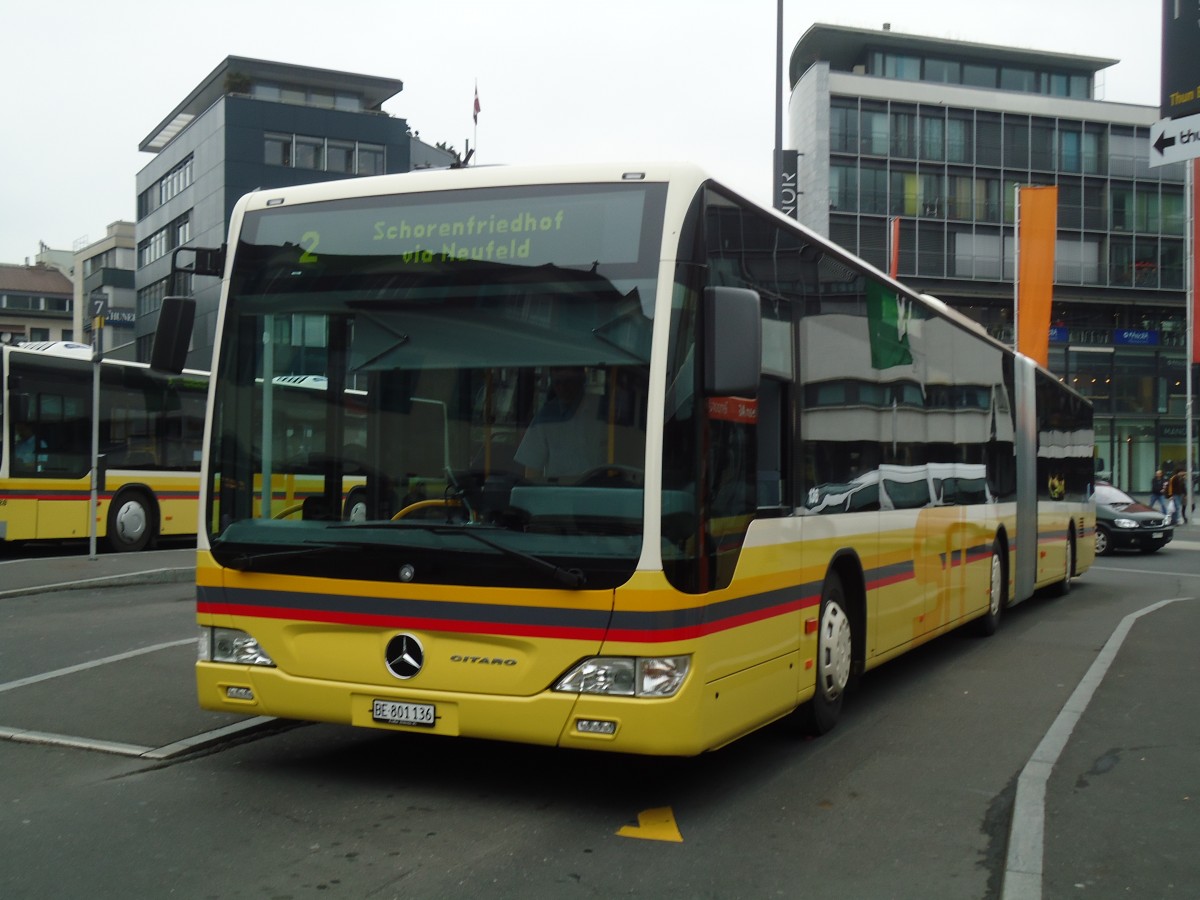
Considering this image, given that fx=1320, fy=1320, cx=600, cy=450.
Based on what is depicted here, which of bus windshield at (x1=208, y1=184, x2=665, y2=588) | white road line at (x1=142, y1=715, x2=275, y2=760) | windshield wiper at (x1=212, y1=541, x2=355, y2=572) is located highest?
bus windshield at (x1=208, y1=184, x2=665, y2=588)

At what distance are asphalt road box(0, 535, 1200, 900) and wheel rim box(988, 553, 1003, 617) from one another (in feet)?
10.3

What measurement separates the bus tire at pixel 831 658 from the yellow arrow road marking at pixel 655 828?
67.4 inches

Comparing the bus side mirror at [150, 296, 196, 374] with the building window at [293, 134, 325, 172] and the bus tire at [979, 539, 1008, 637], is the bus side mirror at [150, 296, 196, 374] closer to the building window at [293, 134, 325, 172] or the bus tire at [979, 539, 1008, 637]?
the bus tire at [979, 539, 1008, 637]

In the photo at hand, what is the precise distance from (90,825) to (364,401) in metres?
2.19

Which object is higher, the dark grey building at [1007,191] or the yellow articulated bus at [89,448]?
the dark grey building at [1007,191]

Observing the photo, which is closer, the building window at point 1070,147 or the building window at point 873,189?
the building window at point 873,189

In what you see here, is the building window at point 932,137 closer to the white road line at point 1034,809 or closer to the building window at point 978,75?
the building window at point 978,75

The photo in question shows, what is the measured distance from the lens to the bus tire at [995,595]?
1255cm

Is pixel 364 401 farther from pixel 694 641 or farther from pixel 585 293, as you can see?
pixel 694 641

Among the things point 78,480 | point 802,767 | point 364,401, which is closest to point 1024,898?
point 802,767

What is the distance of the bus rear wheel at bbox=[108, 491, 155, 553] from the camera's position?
20.5 metres

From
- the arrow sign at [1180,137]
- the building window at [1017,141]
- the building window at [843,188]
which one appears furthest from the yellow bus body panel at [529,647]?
the building window at [1017,141]

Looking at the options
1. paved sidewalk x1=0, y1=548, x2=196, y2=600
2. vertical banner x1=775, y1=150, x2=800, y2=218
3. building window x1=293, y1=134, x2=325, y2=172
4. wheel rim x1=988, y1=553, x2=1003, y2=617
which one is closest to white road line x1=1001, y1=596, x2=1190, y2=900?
wheel rim x1=988, y1=553, x2=1003, y2=617

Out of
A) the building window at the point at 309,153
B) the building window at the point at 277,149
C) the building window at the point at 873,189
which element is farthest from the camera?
the building window at the point at 873,189
